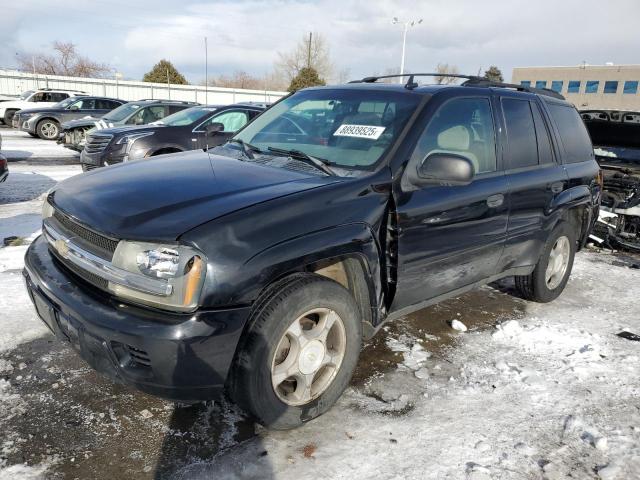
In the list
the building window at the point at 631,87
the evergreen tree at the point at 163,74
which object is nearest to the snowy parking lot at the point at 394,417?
the evergreen tree at the point at 163,74

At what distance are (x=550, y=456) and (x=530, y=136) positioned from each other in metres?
2.50

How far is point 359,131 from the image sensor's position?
334 cm

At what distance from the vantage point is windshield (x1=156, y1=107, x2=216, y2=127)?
950 cm

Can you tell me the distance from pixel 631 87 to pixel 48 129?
64.0m

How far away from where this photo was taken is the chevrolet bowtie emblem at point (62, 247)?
2713 mm

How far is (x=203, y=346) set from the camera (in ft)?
7.31

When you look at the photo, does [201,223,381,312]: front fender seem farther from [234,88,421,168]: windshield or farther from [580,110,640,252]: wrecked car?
[580,110,640,252]: wrecked car

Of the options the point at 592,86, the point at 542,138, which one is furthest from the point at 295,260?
the point at 592,86

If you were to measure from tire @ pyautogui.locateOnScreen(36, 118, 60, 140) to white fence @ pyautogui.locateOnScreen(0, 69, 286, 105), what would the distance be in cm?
1258

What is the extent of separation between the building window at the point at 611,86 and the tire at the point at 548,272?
6798 cm

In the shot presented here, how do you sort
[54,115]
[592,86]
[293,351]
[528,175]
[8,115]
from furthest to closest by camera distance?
[592,86] < [8,115] < [54,115] < [528,175] < [293,351]

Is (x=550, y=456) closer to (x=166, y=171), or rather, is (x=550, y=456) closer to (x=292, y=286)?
(x=292, y=286)

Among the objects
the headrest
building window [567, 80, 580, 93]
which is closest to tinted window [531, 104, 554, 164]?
the headrest

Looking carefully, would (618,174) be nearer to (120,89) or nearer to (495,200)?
(495,200)
